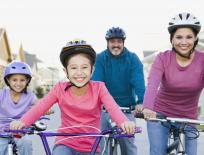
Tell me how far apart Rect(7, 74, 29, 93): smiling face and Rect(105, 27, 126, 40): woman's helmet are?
4.11ft

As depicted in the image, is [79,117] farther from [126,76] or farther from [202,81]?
[126,76]

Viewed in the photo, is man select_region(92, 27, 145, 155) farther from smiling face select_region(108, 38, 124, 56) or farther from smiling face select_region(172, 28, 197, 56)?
smiling face select_region(172, 28, 197, 56)

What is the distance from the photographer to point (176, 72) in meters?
4.55

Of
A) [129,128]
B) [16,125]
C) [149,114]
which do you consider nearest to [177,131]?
[149,114]

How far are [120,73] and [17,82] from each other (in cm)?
140

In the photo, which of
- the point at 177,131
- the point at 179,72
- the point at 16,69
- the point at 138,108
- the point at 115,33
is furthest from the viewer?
the point at 115,33

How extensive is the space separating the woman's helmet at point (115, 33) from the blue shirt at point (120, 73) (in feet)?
0.69

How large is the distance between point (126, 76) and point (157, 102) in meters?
1.36

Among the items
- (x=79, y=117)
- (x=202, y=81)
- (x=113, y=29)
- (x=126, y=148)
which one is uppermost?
(x=113, y=29)

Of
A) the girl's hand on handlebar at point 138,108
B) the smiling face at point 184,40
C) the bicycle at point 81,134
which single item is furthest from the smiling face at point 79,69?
the girl's hand on handlebar at point 138,108

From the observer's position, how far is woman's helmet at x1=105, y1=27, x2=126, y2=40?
6.05 meters

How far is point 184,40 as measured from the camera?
4578 millimetres

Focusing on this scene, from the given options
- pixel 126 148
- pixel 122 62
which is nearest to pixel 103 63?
pixel 122 62

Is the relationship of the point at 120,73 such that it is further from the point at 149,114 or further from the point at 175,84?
the point at 149,114
